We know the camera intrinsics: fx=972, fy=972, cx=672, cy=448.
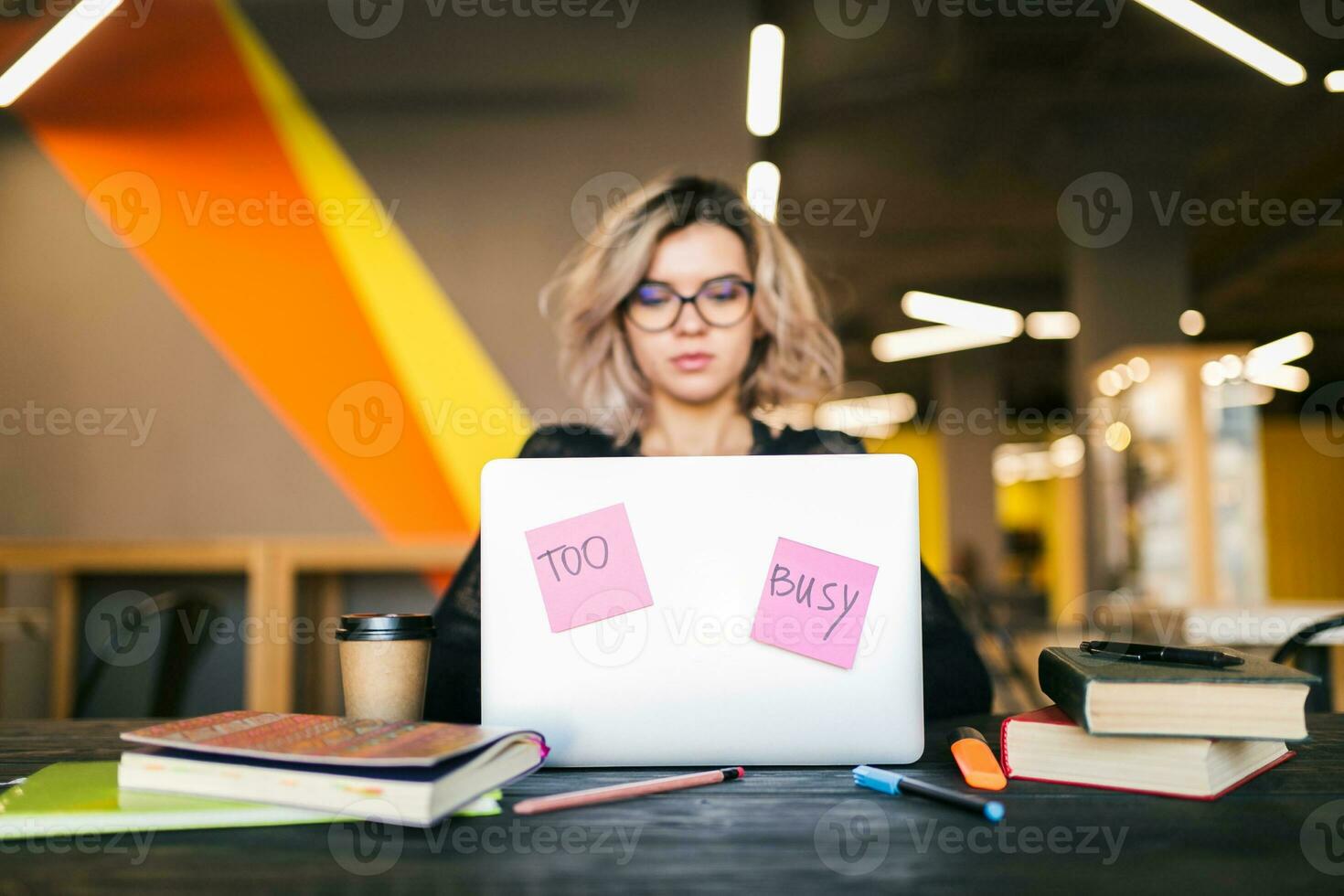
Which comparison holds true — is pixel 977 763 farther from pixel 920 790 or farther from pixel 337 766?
pixel 337 766

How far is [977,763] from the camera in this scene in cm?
97

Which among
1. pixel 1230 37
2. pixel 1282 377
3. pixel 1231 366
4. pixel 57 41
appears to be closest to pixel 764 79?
pixel 1230 37

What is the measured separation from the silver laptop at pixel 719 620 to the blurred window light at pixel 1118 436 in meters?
6.66

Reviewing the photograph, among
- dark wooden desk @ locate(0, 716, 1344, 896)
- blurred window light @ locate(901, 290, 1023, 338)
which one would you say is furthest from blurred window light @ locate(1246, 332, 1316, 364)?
dark wooden desk @ locate(0, 716, 1344, 896)

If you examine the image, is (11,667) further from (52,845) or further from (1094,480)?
(1094,480)

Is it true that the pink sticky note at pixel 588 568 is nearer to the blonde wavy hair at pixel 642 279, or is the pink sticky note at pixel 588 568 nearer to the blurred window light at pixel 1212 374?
the blonde wavy hair at pixel 642 279

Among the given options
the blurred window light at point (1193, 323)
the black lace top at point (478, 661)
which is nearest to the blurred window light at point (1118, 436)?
the blurred window light at point (1193, 323)

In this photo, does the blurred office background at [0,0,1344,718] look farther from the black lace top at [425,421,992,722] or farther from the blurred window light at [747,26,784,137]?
the black lace top at [425,421,992,722]

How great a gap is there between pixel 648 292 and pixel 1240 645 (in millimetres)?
3187

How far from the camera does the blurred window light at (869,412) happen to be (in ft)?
41.3

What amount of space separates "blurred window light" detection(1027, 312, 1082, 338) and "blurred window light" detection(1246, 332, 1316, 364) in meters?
1.61

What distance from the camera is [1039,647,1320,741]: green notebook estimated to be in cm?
84

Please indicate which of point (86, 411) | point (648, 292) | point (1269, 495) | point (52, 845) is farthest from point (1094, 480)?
point (1269, 495)

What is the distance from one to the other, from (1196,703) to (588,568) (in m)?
0.58
